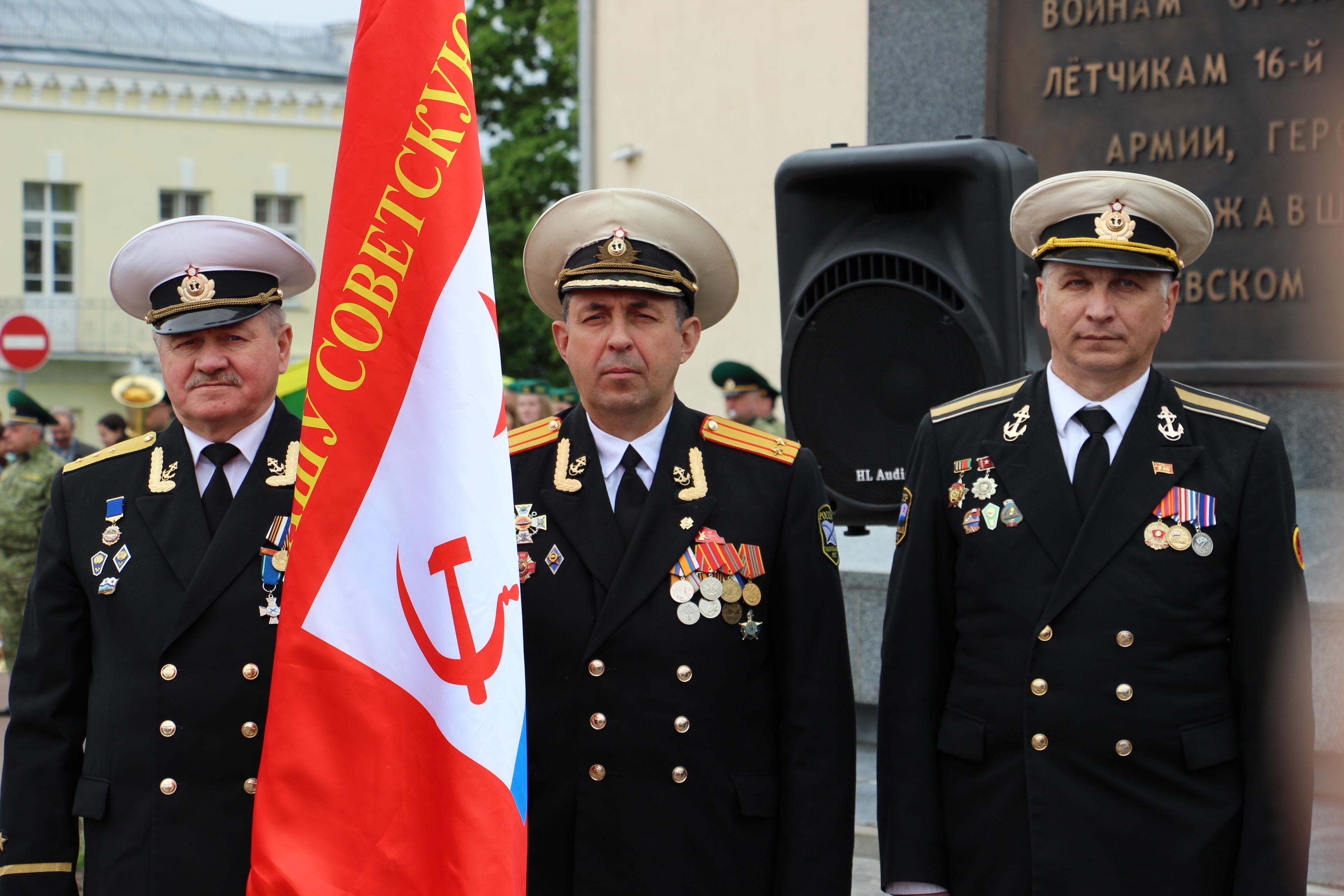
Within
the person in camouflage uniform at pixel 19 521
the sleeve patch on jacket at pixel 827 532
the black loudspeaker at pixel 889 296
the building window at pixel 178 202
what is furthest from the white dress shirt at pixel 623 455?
the building window at pixel 178 202

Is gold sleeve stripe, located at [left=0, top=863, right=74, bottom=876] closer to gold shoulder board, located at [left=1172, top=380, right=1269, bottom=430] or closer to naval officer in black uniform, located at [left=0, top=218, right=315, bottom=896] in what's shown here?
naval officer in black uniform, located at [left=0, top=218, right=315, bottom=896]

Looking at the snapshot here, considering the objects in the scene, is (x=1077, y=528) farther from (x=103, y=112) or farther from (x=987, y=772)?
(x=103, y=112)

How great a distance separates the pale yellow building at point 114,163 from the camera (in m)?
27.4

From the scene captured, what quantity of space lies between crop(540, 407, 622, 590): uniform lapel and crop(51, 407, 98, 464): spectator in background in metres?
12.0

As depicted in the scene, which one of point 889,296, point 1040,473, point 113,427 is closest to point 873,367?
point 889,296

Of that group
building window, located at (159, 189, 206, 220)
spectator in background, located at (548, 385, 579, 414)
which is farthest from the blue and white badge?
building window, located at (159, 189, 206, 220)

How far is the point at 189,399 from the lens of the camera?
2998 millimetres

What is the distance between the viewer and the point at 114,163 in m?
27.9

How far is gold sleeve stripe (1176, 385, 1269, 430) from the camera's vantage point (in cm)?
306

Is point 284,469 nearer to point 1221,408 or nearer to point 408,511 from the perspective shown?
point 408,511

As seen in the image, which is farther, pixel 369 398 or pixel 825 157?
pixel 825 157

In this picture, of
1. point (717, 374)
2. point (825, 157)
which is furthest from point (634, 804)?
point (717, 374)

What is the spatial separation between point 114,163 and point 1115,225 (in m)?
27.4

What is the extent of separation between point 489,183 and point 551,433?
21254mm
